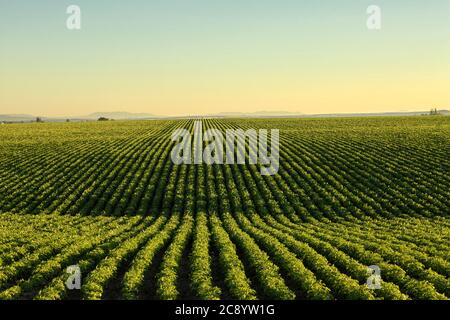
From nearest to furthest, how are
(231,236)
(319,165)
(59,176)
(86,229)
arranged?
(231,236)
(86,229)
(59,176)
(319,165)

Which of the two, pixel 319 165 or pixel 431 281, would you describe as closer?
pixel 431 281

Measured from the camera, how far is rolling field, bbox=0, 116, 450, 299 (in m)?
13.2

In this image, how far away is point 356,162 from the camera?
38.8 m

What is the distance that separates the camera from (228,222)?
24078 millimetres

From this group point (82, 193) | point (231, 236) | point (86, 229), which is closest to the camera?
point (231, 236)

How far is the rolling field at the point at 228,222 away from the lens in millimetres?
13164
